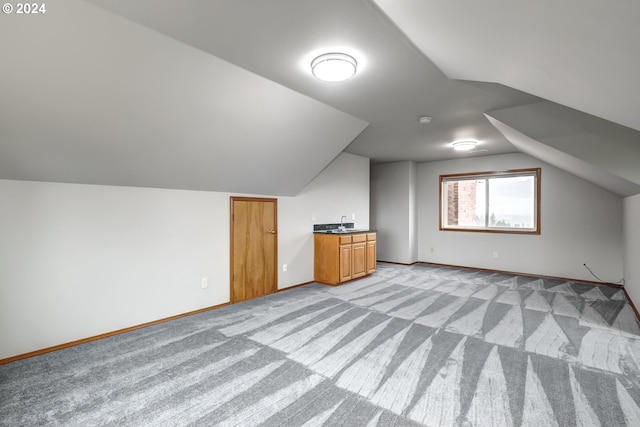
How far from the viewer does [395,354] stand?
258 cm

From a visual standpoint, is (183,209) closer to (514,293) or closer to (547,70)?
(547,70)

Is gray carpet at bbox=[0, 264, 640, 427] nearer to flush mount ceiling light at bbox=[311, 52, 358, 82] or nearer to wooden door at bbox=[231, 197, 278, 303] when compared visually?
wooden door at bbox=[231, 197, 278, 303]

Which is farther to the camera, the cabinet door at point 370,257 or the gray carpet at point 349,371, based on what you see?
the cabinet door at point 370,257

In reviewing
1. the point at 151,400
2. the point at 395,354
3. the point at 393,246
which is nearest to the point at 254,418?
the point at 151,400

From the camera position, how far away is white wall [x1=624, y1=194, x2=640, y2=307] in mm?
3570

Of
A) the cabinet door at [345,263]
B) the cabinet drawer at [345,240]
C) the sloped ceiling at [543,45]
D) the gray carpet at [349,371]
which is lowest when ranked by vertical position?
the gray carpet at [349,371]

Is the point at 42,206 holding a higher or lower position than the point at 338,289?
higher

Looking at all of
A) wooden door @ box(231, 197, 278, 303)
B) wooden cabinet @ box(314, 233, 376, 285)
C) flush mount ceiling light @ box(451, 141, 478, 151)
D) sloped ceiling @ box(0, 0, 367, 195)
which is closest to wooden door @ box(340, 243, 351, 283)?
wooden cabinet @ box(314, 233, 376, 285)

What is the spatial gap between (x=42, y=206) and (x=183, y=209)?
1263 mm

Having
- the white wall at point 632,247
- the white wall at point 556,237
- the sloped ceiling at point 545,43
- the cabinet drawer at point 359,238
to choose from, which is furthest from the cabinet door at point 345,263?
the white wall at point 632,247

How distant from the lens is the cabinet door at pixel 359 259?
17.2ft

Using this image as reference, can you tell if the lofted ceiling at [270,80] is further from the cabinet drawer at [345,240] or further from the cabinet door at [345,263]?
the cabinet door at [345,263]

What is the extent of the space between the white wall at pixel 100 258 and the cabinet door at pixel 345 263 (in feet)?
6.20

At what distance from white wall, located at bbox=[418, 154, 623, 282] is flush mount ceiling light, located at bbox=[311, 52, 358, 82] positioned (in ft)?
16.5
